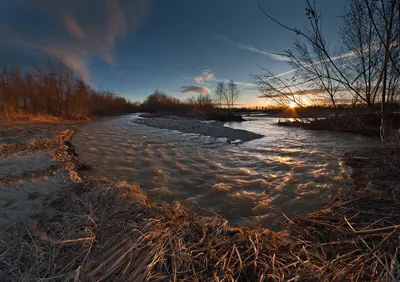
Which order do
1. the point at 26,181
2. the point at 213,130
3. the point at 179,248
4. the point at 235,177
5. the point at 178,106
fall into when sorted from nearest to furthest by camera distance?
the point at 179,248, the point at 26,181, the point at 235,177, the point at 213,130, the point at 178,106

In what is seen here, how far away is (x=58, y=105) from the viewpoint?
820 inches

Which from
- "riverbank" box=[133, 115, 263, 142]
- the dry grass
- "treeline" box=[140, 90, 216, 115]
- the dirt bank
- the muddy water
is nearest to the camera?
the dry grass

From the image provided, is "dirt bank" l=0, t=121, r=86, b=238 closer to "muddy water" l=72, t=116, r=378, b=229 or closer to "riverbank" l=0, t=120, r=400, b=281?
"riverbank" l=0, t=120, r=400, b=281

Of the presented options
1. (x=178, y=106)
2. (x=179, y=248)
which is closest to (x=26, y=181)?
(x=179, y=248)

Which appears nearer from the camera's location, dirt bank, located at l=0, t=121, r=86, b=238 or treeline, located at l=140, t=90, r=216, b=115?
dirt bank, located at l=0, t=121, r=86, b=238

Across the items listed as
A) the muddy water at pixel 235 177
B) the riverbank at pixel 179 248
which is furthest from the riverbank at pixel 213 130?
the riverbank at pixel 179 248

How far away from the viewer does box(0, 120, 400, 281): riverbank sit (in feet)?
4.24

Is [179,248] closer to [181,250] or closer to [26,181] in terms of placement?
[181,250]

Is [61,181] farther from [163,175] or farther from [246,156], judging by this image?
[246,156]

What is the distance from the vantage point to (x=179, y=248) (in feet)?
5.13

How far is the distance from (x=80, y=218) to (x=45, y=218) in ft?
1.66

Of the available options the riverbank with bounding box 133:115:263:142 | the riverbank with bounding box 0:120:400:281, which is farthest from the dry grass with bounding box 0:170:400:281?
the riverbank with bounding box 133:115:263:142

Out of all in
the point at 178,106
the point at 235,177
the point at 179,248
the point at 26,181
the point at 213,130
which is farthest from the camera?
the point at 178,106

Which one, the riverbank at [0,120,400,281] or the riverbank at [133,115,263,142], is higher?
the riverbank at [133,115,263,142]
